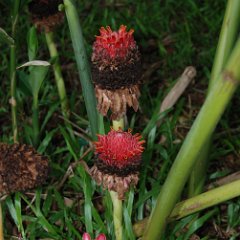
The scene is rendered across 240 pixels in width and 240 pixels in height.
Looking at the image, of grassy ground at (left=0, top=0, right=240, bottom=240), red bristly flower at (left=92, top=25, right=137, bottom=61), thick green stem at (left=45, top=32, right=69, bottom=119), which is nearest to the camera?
red bristly flower at (left=92, top=25, right=137, bottom=61)

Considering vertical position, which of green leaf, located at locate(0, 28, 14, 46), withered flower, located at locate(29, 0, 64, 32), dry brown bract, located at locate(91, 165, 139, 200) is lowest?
dry brown bract, located at locate(91, 165, 139, 200)

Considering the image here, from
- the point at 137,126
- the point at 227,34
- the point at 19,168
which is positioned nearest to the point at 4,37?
the point at 19,168

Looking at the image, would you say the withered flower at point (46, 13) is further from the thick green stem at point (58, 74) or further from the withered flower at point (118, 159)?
the withered flower at point (118, 159)

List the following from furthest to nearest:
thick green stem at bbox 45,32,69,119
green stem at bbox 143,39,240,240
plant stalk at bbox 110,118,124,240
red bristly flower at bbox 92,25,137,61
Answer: thick green stem at bbox 45,32,69,119 → plant stalk at bbox 110,118,124,240 → red bristly flower at bbox 92,25,137,61 → green stem at bbox 143,39,240,240

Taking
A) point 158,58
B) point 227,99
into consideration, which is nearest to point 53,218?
point 227,99

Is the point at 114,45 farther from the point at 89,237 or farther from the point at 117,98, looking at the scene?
the point at 89,237

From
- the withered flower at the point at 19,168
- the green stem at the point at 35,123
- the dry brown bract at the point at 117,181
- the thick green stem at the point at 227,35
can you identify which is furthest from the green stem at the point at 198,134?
the green stem at the point at 35,123

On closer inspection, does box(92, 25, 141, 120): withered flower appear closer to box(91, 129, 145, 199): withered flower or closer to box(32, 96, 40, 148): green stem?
box(91, 129, 145, 199): withered flower

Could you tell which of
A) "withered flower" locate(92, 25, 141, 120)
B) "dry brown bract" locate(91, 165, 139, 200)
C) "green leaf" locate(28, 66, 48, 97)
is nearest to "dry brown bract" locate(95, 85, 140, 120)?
"withered flower" locate(92, 25, 141, 120)
